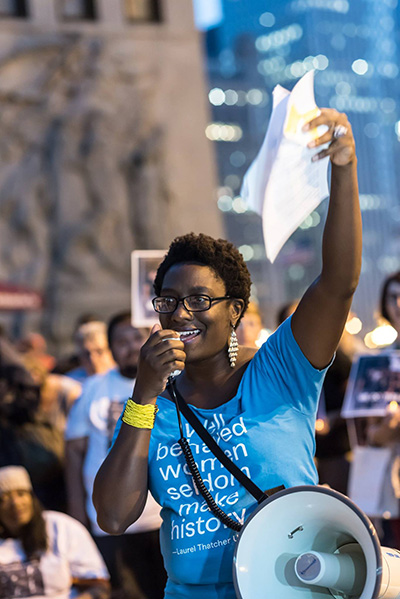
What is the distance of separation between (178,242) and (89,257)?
40.5 ft

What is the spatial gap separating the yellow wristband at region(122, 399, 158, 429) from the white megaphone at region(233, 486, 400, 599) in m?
0.32

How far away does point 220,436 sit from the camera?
2.11 metres

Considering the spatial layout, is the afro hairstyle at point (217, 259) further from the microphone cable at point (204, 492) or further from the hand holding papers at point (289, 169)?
the microphone cable at point (204, 492)

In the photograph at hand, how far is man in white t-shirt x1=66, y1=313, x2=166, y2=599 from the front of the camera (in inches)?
187

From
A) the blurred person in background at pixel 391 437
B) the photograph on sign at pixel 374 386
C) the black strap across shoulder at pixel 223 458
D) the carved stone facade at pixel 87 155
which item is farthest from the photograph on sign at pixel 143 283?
the carved stone facade at pixel 87 155

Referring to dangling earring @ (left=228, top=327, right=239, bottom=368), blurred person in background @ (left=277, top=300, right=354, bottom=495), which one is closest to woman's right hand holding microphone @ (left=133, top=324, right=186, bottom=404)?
dangling earring @ (left=228, top=327, right=239, bottom=368)

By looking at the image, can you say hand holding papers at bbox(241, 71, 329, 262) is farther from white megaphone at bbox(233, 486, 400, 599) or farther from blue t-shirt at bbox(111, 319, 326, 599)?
white megaphone at bbox(233, 486, 400, 599)

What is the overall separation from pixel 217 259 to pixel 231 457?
49 cm

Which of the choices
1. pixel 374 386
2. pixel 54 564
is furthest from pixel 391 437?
pixel 54 564

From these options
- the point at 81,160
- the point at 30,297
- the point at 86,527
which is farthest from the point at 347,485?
the point at 81,160

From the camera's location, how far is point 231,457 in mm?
2084

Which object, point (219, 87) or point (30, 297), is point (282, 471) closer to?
point (30, 297)

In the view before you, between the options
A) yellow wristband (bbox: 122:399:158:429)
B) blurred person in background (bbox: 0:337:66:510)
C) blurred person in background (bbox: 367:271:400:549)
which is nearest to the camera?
yellow wristband (bbox: 122:399:158:429)

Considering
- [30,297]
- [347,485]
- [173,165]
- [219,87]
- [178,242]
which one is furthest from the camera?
[219,87]
